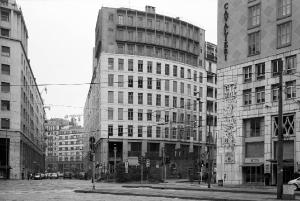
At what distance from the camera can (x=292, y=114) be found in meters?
55.4

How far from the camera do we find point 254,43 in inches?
2397

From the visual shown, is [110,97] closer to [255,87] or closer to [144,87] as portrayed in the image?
[144,87]

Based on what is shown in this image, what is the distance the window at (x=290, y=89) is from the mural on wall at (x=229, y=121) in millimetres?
8247

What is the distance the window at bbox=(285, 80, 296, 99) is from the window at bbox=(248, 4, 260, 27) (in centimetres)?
883

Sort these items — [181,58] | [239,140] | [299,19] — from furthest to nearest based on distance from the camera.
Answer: [181,58] < [239,140] < [299,19]

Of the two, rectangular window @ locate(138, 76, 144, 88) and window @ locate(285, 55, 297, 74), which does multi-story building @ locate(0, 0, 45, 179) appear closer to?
rectangular window @ locate(138, 76, 144, 88)

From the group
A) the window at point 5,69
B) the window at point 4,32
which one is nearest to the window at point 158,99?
the window at point 5,69

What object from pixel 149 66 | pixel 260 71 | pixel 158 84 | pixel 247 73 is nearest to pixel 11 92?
pixel 149 66

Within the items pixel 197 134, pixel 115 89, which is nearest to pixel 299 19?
pixel 115 89

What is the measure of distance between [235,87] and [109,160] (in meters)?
43.3

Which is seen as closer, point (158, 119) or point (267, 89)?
point (267, 89)

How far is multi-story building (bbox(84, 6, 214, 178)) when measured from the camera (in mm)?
100688

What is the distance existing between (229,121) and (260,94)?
5.90m

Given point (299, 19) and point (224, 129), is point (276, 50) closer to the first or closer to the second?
point (299, 19)
